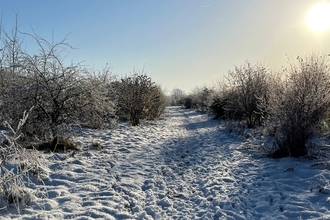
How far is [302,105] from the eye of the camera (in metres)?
6.81

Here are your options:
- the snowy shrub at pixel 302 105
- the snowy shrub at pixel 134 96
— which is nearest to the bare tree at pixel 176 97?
the snowy shrub at pixel 134 96

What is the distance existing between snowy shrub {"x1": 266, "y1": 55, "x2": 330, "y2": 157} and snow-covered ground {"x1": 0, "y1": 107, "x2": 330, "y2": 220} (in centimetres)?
68

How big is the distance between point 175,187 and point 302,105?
14.2 ft

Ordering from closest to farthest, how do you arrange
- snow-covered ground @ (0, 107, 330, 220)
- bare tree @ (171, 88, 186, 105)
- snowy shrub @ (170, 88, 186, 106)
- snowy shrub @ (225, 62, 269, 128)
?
snow-covered ground @ (0, 107, 330, 220) < snowy shrub @ (225, 62, 269, 128) < snowy shrub @ (170, 88, 186, 106) < bare tree @ (171, 88, 186, 105)

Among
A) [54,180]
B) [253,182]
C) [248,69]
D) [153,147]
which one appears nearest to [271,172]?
[253,182]

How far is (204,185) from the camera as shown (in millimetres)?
5836

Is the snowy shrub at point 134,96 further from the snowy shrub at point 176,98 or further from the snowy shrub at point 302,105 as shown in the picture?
the snowy shrub at point 176,98

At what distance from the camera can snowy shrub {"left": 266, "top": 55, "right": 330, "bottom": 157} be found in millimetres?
6793

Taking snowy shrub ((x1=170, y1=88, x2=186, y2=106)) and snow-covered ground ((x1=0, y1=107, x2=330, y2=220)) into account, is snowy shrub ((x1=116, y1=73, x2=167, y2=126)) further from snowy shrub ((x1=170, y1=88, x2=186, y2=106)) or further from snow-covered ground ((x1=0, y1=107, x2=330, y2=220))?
snowy shrub ((x1=170, y1=88, x2=186, y2=106))

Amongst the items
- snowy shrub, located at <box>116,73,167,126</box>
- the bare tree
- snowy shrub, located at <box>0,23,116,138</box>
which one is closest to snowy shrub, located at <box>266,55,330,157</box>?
snowy shrub, located at <box>0,23,116,138</box>

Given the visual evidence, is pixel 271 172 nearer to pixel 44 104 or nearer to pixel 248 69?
pixel 44 104

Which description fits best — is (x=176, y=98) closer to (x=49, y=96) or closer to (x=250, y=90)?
(x=250, y=90)

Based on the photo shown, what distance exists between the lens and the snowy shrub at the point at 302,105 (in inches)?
267

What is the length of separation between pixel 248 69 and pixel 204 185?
1061cm
